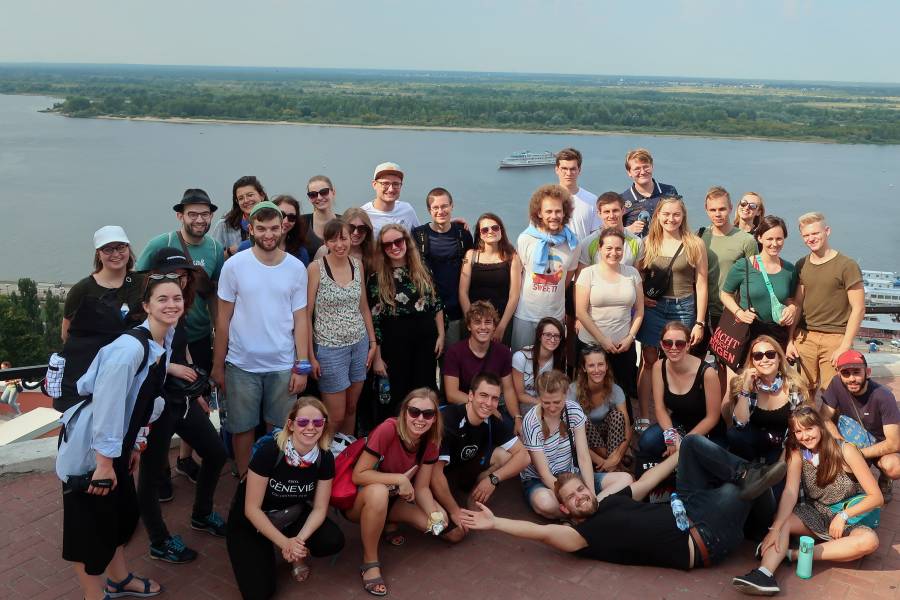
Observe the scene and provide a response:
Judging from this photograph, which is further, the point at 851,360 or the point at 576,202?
the point at 576,202

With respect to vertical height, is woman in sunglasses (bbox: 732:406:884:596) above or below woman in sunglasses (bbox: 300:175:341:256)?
below

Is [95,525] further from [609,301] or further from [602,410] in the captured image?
[609,301]

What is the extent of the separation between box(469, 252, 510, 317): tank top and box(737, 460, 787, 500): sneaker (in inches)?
71.5

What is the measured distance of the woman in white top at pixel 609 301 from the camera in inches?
192

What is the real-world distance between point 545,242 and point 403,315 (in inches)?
41.2

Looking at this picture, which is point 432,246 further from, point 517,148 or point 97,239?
point 517,148

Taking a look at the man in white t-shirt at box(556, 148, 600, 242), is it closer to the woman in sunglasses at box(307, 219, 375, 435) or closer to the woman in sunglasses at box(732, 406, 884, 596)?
the woman in sunglasses at box(307, 219, 375, 435)

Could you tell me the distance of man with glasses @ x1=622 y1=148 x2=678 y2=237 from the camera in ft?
18.0

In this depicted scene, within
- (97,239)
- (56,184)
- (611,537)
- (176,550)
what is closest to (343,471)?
(176,550)

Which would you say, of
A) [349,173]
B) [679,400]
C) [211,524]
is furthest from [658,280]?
[349,173]

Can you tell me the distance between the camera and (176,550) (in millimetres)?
3789

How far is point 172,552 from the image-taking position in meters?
3.78

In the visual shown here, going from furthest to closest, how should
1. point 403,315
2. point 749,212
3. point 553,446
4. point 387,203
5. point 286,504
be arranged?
point 749,212 → point 387,203 → point 403,315 → point 553,446 → point 286,504

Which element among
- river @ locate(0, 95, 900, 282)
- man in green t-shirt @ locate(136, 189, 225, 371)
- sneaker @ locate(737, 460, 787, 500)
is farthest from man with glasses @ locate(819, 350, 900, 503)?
river @ locate(0, 95, 900, 282)
